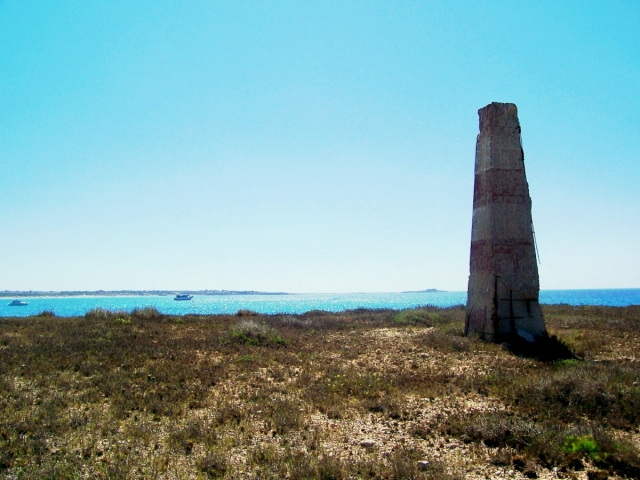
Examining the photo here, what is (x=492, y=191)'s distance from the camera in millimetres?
15328

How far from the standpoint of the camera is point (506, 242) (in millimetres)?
15164

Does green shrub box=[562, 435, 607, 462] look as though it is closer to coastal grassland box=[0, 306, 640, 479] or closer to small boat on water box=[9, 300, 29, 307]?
coastal grassland box=[0, 306, 640, 479]

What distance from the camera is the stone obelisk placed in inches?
595

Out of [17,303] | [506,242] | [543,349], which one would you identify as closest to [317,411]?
[543,349]

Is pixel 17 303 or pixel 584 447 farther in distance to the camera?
pixel 17 303

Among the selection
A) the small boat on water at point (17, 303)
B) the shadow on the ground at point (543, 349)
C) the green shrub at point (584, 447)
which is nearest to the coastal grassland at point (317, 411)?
the green shrub at point (584, 447)

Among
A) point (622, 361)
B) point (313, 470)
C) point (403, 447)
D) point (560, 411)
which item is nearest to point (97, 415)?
point (313, 470)

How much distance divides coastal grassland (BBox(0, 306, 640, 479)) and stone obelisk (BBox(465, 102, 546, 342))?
140 centimetres

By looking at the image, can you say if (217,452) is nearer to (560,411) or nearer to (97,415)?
(97,415)

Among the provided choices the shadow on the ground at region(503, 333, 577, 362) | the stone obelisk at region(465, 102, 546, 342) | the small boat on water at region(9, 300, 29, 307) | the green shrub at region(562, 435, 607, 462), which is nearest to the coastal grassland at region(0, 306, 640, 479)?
the green shrub at region(562, 435, 607, 462)

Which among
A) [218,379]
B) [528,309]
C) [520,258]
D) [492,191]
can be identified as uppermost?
[492,191]

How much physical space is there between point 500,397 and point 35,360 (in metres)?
12.8

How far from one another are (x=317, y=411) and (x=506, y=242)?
988cm

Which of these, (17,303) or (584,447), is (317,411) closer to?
(584,447)
